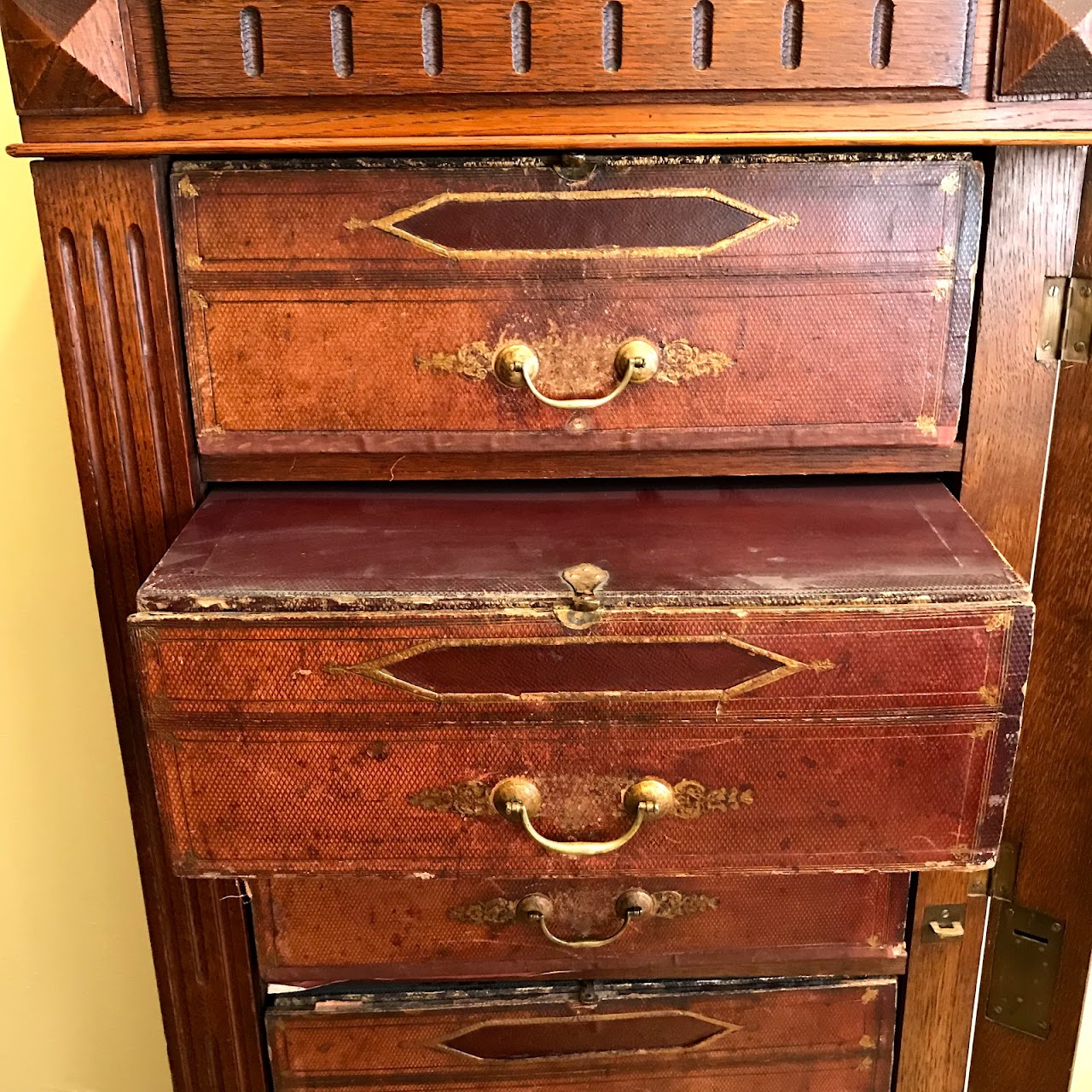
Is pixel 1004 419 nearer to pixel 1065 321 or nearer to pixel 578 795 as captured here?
pixel 1065 321

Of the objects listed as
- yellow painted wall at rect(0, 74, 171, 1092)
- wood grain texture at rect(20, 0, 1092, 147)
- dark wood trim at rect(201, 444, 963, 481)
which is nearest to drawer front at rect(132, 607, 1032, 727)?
dark wood trim at rect(201, 444, 963, 481)

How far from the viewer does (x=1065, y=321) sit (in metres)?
0.68

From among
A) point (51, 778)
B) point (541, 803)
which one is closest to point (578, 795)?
point (541, 803)

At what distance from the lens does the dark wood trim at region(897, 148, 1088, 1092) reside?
0.66 metres

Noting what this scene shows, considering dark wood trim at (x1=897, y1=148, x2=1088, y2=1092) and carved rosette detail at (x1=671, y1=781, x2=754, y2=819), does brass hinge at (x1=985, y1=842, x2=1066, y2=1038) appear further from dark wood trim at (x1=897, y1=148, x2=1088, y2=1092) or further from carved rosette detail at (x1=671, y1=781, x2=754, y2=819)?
carved rosette detail at (x1=671, y1=781, x2=754, y2=819)

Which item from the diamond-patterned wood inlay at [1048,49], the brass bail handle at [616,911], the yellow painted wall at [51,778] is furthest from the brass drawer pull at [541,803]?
the yellow painted wall at [51,778]

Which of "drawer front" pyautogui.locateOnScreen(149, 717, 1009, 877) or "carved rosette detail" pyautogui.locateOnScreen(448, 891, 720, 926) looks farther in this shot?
"carved rosette detail" pyautogui.locateOnScreen(448, 891, 720, 926)

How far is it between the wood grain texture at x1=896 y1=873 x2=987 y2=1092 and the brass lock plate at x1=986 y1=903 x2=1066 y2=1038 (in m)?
0.03

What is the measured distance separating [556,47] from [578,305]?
0.48 feet

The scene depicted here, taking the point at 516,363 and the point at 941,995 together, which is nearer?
the point at 516,363

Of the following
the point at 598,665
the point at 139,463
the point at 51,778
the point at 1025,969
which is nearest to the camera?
the point at 598,665

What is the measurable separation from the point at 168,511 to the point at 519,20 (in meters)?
0.38

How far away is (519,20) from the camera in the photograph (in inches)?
23.9

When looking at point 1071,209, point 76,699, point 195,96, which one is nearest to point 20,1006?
point 76,699
